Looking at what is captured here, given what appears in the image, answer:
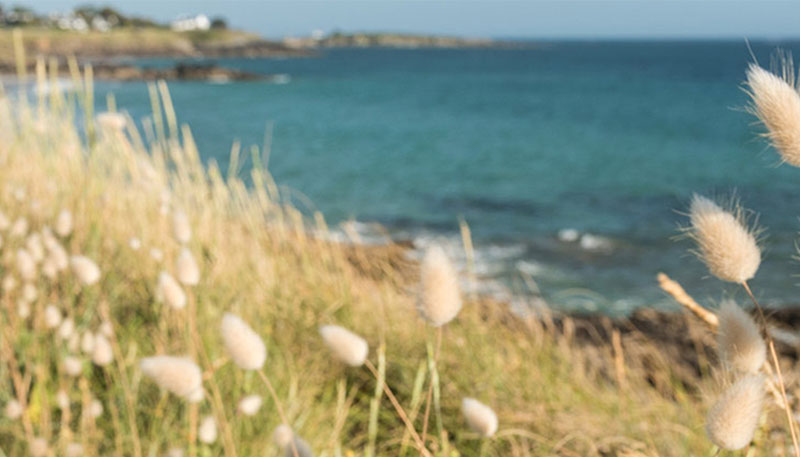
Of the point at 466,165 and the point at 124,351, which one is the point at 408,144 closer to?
the point at 466,165

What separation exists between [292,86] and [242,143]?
2385 cm

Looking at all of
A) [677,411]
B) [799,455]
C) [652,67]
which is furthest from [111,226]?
[652,67]

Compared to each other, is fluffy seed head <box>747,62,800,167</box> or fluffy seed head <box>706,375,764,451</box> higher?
fluffy seed head <box>747,62,800,167</box>

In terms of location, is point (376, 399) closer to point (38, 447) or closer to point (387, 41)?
point (38, 447)

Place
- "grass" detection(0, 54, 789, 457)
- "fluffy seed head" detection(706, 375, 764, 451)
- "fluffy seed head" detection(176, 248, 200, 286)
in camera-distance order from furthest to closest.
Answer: "grass" detection(0, 54, 789, 457), "fluffy seed head" detection(176, 248, 200, 286), "fluffy seed head" detection(706, 375, 764, 451)

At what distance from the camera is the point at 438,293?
0.87 m

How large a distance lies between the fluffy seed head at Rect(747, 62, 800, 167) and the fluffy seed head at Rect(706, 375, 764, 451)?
0.70 ft

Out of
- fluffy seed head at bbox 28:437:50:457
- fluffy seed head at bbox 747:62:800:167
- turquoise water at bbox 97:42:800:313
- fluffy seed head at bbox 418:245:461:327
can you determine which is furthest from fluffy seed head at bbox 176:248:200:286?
fluffy seed head at bbox 747:62:800:167

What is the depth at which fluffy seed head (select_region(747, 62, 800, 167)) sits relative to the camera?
0.69m

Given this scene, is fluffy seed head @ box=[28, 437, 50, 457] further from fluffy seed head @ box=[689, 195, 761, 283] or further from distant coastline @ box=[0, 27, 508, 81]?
distant coastline @ box=[0, 27, 508, 81]

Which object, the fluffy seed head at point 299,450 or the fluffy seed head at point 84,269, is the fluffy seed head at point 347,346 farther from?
the fluffy seed head at point 84,269

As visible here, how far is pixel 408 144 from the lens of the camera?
2369 centimetres

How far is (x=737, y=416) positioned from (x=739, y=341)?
0.39ft

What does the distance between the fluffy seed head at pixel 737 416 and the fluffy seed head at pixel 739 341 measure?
0.08 meters
